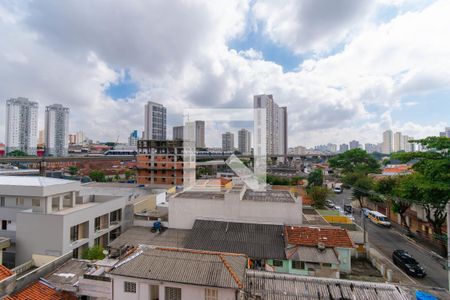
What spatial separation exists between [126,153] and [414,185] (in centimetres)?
5214

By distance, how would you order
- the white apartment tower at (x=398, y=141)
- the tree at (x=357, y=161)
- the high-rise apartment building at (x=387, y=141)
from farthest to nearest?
the high-rise apartment building at (x=387, y=141) < the white apartment tower at (x=398, y=141) < the tree at (x=357, y=161)

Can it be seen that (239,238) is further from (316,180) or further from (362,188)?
(316,180)

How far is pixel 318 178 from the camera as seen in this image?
2742cm

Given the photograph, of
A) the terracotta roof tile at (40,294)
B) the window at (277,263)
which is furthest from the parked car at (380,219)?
the terracotta roof tile at (40,294)

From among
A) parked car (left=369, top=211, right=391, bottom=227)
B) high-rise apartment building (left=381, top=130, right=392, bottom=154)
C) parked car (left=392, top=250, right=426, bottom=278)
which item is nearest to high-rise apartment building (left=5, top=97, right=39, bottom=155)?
parked car (left=369, top=211, right=391, bottom=227)

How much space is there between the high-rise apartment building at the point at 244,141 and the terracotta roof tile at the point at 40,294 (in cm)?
1078

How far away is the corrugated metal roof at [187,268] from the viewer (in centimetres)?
455

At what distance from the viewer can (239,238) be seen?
9.37m

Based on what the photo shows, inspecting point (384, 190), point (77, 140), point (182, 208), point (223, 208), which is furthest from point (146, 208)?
point (77, 140)

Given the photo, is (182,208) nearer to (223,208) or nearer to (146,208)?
(223,208)

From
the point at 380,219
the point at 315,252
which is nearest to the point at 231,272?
the point at 315,252

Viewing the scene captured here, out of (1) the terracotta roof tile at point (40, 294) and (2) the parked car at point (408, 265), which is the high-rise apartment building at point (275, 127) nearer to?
(2) the parked car at point (408, 265)

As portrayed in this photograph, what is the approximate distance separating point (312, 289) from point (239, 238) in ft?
15.5

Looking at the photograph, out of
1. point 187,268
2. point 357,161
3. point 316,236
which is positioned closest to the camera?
point 187,268
